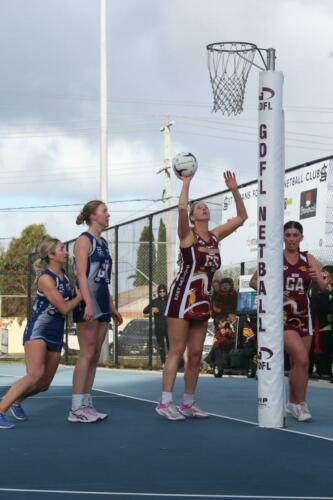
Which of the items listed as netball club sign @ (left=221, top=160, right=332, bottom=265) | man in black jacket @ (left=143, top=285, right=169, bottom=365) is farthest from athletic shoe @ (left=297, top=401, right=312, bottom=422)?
man in black jacket @ (left=143, top=285, right=169, bottom=365)

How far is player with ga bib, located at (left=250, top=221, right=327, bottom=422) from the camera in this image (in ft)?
35.9

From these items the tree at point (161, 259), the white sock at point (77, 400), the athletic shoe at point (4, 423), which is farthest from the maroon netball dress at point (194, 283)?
the tree at point (161, 259)

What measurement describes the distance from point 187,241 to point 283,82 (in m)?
1.63

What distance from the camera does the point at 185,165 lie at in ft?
36.3

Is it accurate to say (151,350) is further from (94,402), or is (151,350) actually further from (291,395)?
(291,395)

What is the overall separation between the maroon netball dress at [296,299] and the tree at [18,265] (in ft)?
166

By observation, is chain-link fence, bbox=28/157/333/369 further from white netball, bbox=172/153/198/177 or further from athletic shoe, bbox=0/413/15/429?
athletic shoe, bbox=0/413/15/429

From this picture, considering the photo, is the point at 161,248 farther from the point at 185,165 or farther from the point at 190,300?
the point at 190,300

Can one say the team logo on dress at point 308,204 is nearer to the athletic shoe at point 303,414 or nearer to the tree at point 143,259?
the athletic shoe at point 303,414

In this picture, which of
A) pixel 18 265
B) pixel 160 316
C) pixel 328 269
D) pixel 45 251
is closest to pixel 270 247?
Answer: pixel 45 251

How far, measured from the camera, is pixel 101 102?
36562 millimetres

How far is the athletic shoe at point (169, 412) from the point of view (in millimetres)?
10797

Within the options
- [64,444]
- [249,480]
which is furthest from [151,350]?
[249,480]

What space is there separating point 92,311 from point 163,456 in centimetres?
244
